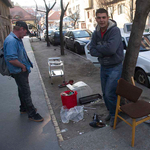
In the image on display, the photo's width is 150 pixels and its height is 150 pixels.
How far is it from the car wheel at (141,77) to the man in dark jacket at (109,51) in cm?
233

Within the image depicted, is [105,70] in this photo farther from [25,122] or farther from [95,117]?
[25,122]

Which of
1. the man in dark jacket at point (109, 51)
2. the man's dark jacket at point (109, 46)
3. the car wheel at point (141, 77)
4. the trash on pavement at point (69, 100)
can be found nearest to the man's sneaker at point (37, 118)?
the trash on pavement at point (69, 100)

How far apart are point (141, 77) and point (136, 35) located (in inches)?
94.3

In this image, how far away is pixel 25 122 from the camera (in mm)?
3611

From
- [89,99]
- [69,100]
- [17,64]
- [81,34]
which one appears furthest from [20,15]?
[17,64]

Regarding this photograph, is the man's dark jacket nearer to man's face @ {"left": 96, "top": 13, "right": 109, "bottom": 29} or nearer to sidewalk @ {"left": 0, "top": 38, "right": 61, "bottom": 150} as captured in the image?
man's face @ {"left": 96, "top": 13, "right": 109, "bottom": 29}

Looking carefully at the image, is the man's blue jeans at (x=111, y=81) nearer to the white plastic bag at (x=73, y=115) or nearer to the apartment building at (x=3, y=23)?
the white plastic bag at (x=73, y=115)

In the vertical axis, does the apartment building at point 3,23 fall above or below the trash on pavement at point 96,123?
above

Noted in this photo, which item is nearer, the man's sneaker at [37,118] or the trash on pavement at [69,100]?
the man's sneaker at [37,118]

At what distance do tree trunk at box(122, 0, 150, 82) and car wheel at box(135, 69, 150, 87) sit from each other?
74.2 inches

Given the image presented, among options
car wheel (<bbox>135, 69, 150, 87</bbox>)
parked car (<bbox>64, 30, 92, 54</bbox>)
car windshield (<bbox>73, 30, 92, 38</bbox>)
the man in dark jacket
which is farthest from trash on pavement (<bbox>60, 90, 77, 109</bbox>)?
car windshield (<bbox>73, 30, 92, 38</bbox>)

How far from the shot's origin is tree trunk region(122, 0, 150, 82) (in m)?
3.05

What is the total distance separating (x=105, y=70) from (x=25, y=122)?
2004 mm

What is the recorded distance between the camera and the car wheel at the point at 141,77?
507 centimetres
